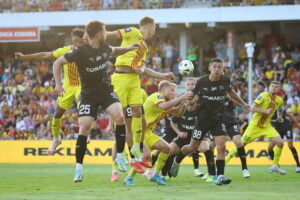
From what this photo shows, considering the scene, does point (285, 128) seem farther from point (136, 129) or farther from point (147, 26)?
point (136, 129)

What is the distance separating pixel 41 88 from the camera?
3142 centimetres

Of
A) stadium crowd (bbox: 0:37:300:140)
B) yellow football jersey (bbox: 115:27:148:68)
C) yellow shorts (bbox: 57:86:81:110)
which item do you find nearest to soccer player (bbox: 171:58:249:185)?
yellow football jersey (bbox: 115:27:148:68)

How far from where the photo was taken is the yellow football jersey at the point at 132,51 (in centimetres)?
1345

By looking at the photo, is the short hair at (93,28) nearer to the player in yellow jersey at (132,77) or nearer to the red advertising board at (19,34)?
the player in yellow jersey at (132,77)

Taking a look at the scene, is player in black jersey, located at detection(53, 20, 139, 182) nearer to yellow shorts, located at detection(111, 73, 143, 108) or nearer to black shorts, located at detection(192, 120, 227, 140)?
yellow shorts, located at detection(111, 73, 143, 108)

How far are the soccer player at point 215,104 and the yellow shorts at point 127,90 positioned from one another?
119 centimetres

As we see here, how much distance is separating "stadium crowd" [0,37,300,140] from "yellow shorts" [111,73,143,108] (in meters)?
12.6

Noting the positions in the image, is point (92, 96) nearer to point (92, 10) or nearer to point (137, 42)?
point (137, 42)

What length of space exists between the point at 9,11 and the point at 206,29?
9.98 meters

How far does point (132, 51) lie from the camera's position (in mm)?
13531

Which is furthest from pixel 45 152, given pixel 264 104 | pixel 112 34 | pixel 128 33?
Result: pixel 112 34

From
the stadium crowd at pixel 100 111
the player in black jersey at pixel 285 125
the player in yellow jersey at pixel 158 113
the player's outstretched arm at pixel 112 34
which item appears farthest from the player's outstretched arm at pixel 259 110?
the stadium crowd at pixel 100 111

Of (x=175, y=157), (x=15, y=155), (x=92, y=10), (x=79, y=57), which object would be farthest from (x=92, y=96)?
(x=92, y=10)

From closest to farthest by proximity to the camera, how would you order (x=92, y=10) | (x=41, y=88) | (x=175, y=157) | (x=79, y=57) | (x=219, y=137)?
(x=79, y=57) → (x=219, y=137) → (x=175, y=157) → (x=41, y=88) → (x=92, y=10)
